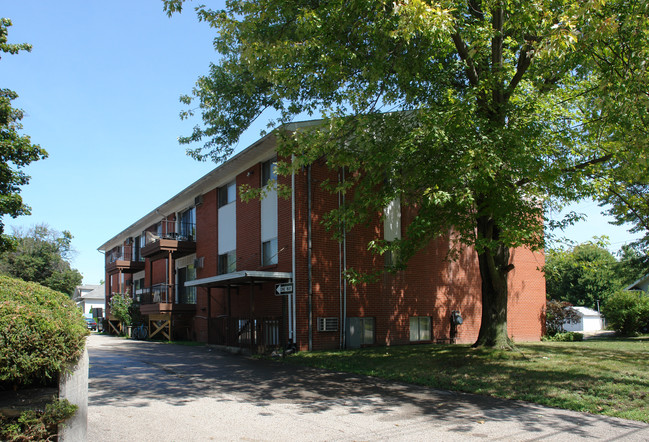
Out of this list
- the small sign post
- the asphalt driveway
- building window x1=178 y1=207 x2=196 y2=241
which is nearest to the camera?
the asphalt driveway

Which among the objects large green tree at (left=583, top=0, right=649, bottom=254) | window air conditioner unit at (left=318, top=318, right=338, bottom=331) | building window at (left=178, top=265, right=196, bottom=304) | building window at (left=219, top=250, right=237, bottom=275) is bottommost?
window air conditioner unit at (left=318, top=318, right=338, bottom=331)

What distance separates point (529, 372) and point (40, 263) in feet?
203

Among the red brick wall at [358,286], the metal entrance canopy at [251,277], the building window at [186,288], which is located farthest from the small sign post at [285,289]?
the building window at [186,288]

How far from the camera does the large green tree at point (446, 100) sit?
10.8 meters

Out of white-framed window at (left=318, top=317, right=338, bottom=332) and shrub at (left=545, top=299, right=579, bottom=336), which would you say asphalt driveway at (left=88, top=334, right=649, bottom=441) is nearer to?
white-framed window at (left=318, top=317, right=338, bottom=332)

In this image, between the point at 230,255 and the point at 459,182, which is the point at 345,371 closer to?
the point at 459,182

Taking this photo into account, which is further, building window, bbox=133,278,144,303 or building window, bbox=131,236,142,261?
building window, bbox=131,236,142,261

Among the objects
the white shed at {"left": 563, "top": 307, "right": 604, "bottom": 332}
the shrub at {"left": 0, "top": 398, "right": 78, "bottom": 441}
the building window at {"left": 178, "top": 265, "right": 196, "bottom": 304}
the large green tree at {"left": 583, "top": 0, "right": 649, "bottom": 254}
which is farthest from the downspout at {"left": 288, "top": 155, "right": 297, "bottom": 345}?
the white shed at {"left": 563, "top": 307, "right": 604, "bottom": 332}

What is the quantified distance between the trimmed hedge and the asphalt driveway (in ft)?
7.06

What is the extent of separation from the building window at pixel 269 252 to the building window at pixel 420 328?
19.4ft

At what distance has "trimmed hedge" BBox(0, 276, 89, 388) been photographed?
4.90m

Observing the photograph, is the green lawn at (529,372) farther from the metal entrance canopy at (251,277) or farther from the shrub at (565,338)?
the shrub at (565,338)

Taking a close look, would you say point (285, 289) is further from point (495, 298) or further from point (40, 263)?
point (40, 263)

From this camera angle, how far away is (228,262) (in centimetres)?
2402
